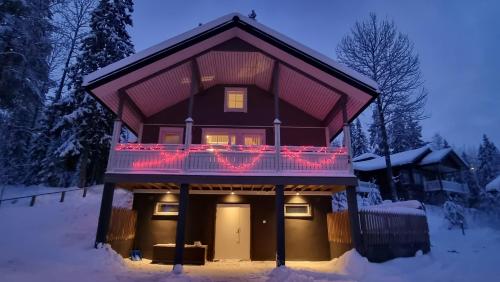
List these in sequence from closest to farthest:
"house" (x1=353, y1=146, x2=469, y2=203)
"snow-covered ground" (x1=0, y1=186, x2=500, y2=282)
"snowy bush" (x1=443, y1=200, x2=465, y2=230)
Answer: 1. "snow-covered ground" (x1=0, y1=186, x2=500, y2=282)
2. "snowy bush" (x1=443, y1=200, x2=465, y2=230)
3. "house" (x1=353, y1=146, x2=469, y2=203)

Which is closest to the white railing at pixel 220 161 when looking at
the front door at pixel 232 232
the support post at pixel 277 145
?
the support post at pixel 277 145

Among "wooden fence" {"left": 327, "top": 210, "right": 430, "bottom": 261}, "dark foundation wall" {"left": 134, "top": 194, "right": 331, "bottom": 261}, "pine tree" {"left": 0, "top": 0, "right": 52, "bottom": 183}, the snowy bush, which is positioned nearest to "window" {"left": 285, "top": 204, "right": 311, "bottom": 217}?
"dark foundation wall" {"left": 134, "top": 194, "right": 331, "bottom": 261}

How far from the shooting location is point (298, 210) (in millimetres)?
15078

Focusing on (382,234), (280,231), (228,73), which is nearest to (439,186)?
(382,234)

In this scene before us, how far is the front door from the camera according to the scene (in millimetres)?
14398

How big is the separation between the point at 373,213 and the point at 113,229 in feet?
34.0

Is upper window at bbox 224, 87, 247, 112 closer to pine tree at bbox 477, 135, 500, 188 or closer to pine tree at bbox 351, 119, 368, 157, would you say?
pine tree at bbox 351, 119, 368, 157

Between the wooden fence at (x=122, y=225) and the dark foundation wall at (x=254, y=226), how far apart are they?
0.46 meters

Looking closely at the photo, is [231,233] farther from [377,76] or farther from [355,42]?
[355,42]

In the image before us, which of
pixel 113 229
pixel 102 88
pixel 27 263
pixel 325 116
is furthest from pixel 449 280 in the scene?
pixel 102 88

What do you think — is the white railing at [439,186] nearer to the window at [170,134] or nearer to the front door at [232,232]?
the front door at [232,232]

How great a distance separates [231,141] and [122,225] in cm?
623

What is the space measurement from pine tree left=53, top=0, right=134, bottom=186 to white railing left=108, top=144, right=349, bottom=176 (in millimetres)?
9470

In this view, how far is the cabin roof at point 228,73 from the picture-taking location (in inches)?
478
